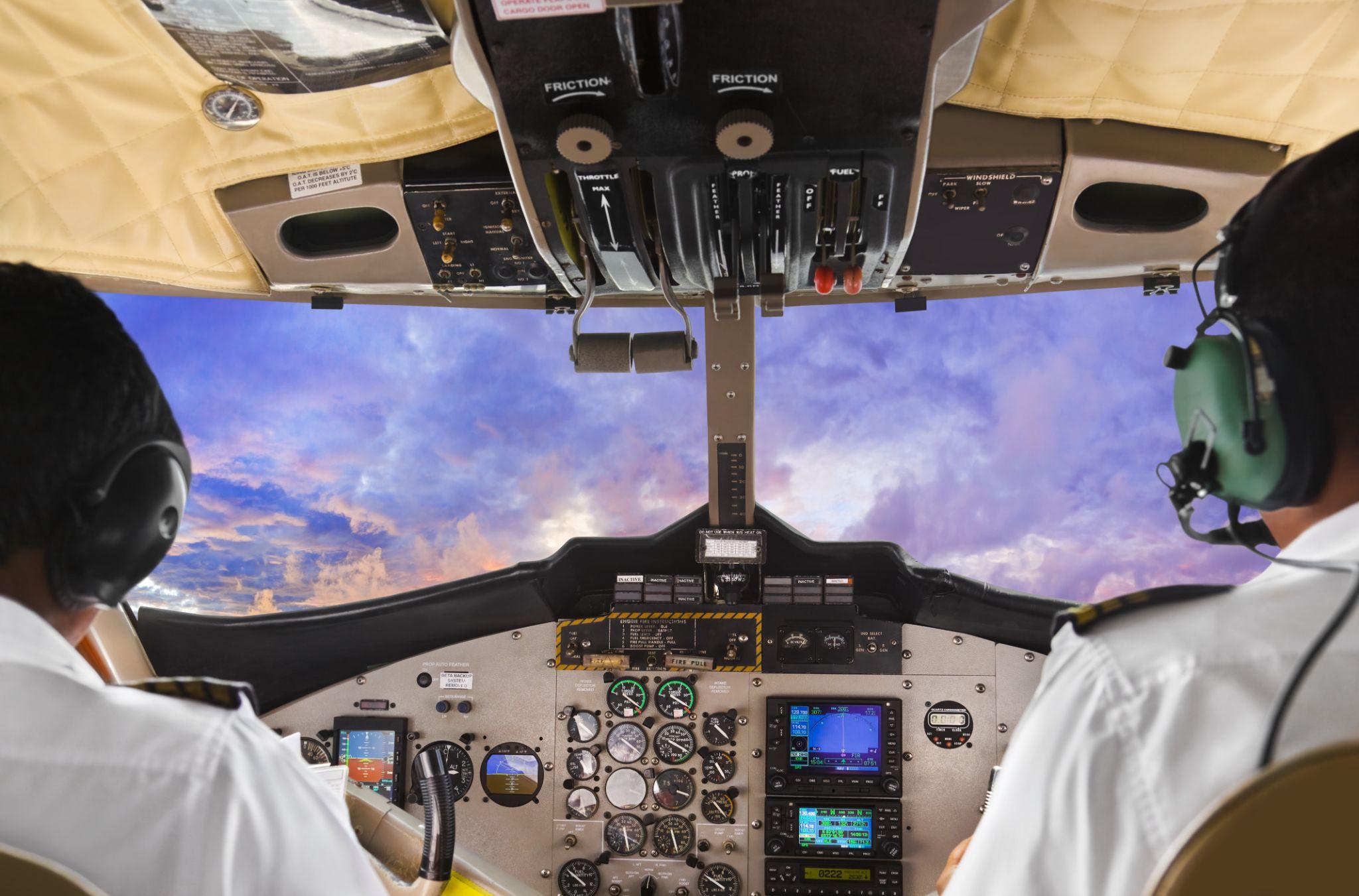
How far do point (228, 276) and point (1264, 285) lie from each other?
2479 mm

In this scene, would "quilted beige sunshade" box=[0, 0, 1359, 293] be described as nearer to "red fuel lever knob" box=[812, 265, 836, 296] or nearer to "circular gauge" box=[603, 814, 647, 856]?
"red fuel lever knob" box=[812, 265, 836, 296]

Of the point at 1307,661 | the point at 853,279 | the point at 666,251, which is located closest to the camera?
the point at 1307,661

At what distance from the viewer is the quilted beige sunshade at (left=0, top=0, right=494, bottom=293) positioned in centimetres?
170

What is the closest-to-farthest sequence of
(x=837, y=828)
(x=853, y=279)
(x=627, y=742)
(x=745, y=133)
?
(x=745, y=133) → (x=853, y=279) → (x=837, y=828) → (x=627, y=742)

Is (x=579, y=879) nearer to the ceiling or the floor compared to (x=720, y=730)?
nearer to the floor

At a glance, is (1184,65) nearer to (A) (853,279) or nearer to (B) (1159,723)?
(A) (853,279)

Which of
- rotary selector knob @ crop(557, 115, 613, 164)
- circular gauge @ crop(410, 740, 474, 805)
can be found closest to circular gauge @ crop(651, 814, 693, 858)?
circular gauge @ crop(410, 740, 474, 805)

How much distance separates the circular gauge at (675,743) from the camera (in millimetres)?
3336

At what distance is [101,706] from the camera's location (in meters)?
0.72

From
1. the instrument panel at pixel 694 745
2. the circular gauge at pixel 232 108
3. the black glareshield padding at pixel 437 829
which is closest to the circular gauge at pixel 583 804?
the instrument panel at pixel 694 745

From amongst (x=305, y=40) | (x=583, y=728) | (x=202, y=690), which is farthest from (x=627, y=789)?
(x=202, y=690)

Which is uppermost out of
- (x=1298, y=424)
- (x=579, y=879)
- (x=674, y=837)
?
(x=1298, y=424)

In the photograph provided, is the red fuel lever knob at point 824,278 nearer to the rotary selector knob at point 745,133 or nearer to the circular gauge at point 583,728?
the rotary selector knob at point 745,133

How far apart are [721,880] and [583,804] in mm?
563
